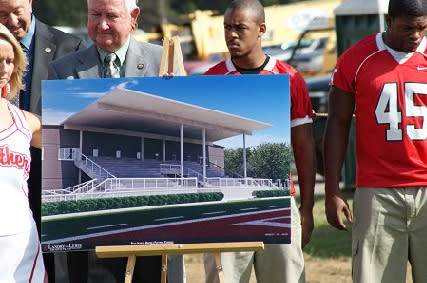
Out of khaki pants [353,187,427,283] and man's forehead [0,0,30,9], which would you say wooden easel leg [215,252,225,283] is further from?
man's forehead [0,0,30,9]

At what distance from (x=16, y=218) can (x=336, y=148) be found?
168 centimetres

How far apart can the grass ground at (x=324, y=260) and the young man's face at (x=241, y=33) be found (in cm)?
328

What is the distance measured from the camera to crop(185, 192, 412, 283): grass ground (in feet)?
30.0

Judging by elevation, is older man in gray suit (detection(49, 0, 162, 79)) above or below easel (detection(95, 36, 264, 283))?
above

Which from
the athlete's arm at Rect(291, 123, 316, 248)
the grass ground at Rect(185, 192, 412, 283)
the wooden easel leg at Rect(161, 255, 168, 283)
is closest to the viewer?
the wooden easel leg at Rect(161, 255, 168, 283)

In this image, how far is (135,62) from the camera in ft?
18.8

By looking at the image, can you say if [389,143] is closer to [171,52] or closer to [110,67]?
[171,52]

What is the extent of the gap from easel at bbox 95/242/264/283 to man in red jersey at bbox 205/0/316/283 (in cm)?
41

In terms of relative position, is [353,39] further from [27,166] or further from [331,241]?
[27,166]

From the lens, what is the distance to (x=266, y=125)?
529 centimetres

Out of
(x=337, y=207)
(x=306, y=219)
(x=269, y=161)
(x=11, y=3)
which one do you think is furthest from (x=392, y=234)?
(x=11, y=3)

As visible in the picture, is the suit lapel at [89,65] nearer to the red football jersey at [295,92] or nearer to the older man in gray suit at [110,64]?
the older man in gray suit at [110,64]

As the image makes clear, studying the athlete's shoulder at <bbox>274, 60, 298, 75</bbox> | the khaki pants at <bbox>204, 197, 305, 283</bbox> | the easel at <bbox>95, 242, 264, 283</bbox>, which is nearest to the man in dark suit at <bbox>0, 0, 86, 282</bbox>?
the easel at <bbox>95, 242, 264, 283</bbox>

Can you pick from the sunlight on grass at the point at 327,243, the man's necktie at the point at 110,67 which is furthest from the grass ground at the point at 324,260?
the man's necktie at the point at 110,67
